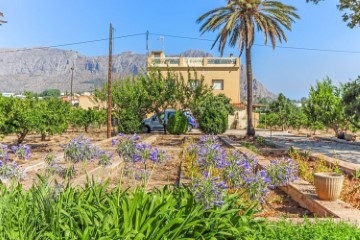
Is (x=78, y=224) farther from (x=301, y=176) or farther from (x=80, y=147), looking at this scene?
(x=301, y=176)

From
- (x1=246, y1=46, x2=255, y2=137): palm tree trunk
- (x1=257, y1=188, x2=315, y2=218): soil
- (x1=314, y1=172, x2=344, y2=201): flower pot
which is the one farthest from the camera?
(x1=246, y1=46, x2=255, y2=137): palm tree trunk

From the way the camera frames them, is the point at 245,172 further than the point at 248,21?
No

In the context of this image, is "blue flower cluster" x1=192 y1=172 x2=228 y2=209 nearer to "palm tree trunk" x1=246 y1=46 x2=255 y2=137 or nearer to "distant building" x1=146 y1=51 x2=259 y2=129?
"palm tree trunk" x1=246 y1=46 x2=255 y2=137

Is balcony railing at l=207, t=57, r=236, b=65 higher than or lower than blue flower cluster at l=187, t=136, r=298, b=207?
higher

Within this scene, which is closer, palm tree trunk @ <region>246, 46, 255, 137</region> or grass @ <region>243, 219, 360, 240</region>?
grass @ <region>243, 219, 360, 240</region>

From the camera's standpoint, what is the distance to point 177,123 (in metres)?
22.8

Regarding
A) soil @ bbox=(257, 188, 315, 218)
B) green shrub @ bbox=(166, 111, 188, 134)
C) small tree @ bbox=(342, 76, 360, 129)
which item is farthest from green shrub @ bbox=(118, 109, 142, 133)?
soil @ bbox=(257, 188, 315, 218)

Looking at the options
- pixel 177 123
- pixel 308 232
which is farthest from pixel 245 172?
pixel 177 123

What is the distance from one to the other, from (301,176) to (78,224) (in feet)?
19.3

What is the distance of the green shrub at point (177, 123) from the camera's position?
22.8 meters

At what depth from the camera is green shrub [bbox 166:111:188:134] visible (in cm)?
2278

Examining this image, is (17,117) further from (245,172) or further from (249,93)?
(249,93)

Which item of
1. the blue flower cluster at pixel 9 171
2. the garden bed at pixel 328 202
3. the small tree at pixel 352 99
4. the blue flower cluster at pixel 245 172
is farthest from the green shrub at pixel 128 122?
the blue flower cluster at pixel 9 171

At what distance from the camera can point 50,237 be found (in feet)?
9.11
